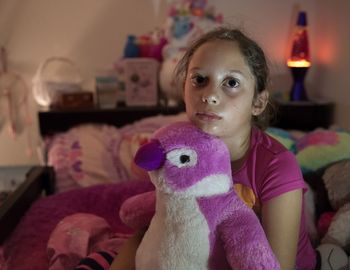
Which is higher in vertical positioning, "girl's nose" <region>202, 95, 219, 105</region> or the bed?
"girl's nose" <region>202, 95, 219, 105</region>

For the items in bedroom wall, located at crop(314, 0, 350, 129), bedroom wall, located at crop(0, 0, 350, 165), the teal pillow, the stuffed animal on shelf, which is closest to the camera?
the stuffed animal on shelf

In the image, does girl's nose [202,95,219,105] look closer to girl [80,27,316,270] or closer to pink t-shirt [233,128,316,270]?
girl [80,27,316,270]

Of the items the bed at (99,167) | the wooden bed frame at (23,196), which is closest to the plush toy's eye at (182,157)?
the bed at (99,167)

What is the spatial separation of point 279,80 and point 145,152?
178 cm

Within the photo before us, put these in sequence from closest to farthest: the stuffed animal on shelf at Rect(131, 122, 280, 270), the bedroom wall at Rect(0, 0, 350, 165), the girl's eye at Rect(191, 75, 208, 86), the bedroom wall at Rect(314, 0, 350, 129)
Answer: the stuffed animal on shelf at Rect(131, 122, 280, 270) → the girl's eye at Rect(191, 75, 208, 86) → the bedroom wall at Rect(314, 0, 350, 129) → the bedroom wall at Rect(0, 0, 350, 165)

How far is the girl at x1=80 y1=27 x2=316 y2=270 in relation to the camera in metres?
0.70

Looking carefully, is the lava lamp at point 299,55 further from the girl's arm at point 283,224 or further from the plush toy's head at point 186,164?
the plush toy's head at point 186,164

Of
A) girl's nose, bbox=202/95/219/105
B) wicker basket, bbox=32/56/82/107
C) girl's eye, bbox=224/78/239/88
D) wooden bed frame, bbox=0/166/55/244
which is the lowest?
wooden bed frame, bbox=0/166/55/244

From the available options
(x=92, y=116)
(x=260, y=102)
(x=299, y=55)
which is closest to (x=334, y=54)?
(x=299, y=55)

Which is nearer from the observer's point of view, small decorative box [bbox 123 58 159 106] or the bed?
the bed

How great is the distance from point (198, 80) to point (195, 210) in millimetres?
232

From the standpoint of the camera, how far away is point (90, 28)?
7.03 ft

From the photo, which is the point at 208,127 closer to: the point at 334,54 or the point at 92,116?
the point at 92,116

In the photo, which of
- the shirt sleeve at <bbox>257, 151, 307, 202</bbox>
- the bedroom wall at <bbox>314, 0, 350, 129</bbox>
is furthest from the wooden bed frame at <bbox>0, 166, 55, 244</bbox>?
the bedroom wall at <bbox>314, 0, 350, 129</bbox>
